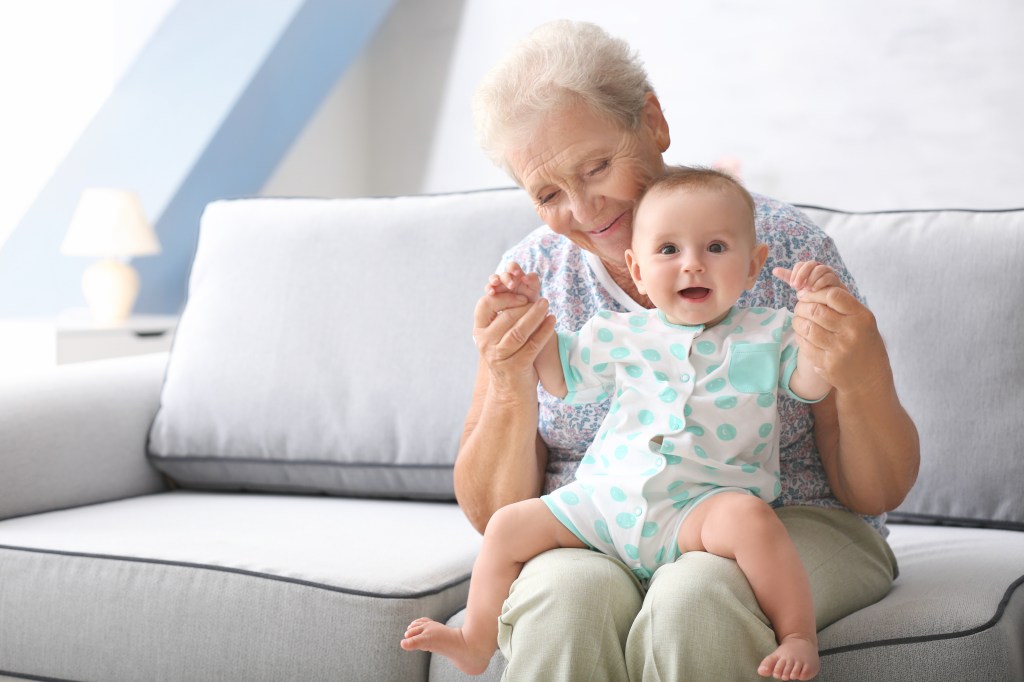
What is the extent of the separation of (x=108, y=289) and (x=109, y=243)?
0.22 metres

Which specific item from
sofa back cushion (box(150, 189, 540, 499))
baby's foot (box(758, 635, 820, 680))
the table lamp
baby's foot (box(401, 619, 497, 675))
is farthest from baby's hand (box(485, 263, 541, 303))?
the table lamp

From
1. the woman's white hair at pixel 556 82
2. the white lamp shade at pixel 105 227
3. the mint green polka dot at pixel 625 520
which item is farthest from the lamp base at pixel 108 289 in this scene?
the mint green polka dot at pixel 625 520

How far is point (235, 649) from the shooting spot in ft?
5.16

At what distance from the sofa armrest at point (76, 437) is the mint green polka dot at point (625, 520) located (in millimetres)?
1223

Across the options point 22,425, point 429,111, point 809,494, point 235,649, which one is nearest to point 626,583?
point 809,494

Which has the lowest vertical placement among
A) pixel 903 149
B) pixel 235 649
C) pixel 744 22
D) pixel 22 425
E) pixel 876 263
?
pixel 235 649

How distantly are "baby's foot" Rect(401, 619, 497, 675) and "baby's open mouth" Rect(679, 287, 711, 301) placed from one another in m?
0.47

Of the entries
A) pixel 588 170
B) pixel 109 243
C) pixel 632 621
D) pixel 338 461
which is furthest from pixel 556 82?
pixel 109 243

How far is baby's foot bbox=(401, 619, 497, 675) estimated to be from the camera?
1.31 m

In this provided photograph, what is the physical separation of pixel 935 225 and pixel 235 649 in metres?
1.26

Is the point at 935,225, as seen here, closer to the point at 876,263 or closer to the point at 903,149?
the point at 876,263

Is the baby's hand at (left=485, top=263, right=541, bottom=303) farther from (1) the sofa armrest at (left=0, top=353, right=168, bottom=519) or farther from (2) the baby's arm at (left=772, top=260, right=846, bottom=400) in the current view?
(1) the sofa armrest at (left=0, top=353, right=168, bottom=519)

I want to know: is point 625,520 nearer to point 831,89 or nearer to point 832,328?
point 832,328

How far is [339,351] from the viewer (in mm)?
2143
